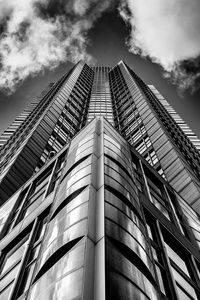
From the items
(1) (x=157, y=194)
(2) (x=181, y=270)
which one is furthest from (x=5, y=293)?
(1) (x=157, y=194)

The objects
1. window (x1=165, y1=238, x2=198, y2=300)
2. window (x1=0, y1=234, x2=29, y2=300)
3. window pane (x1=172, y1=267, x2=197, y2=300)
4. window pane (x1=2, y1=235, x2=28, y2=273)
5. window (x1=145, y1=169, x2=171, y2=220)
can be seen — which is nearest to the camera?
window (x1=0, y1=234, x2=29, y2=300)

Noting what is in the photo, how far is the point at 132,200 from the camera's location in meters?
13.8

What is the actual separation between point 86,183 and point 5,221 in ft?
27.1

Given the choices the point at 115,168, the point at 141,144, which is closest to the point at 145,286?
the point at 115,168

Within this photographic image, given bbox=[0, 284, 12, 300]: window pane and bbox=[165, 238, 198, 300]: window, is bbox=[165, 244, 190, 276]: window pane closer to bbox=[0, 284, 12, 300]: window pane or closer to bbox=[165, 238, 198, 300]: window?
bbox=[165, 238, 198, 300]: window

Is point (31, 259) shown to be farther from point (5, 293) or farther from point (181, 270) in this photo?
point (181, 270)

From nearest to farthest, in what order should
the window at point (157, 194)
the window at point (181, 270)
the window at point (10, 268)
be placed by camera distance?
1. the window at point (10, 268)
2. the window at point (181, 270)
3. the window at point (157, 194)

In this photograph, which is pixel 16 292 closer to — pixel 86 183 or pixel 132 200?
pixel 86 183

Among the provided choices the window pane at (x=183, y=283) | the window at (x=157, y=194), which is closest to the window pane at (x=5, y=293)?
the window pane at (x=183, y=283)

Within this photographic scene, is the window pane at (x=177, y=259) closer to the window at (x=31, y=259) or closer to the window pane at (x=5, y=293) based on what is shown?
the window at (x=31, y=259)

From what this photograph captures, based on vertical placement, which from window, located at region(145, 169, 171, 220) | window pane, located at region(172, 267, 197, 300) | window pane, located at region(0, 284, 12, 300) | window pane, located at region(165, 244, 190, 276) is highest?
window, located at region(145, 169, 171, 220)

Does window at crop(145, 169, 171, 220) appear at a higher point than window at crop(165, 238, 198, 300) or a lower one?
higher

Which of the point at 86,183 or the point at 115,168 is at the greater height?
the point at 115,168

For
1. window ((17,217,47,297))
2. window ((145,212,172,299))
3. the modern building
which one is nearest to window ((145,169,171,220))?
the modern building
